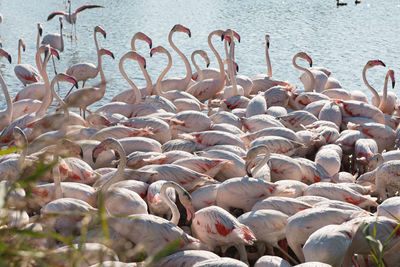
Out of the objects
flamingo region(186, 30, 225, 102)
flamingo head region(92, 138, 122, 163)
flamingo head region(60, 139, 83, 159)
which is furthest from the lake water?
flamingo head region(60, 139, 83, 159)

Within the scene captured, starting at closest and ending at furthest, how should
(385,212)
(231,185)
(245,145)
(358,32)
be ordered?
(385,212) < (231,185) < (245,145) < (358,32)

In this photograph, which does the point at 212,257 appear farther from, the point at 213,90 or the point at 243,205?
the point at 213,90

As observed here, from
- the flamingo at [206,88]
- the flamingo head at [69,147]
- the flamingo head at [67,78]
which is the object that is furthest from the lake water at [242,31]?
the flamingo head at [69,147]

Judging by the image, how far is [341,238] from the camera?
11.0ft

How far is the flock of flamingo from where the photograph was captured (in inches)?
138

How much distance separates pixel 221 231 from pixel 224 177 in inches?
50.9

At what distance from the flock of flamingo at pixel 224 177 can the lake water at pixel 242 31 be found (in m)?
2.76

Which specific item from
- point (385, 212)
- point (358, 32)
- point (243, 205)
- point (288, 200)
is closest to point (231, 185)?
point (243, 205)

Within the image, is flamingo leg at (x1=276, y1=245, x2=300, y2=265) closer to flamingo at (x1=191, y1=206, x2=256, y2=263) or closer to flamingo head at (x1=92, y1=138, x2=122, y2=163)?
flamingo at (x1=191, y1=206, x2=256, y2=263)

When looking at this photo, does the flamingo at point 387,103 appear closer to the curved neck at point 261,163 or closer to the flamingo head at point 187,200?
the curved neck at point 261,163

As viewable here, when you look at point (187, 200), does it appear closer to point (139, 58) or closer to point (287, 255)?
point (287, 255)

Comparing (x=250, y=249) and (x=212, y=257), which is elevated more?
(x=212, y=257)

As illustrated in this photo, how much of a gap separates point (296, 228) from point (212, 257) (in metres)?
0.64

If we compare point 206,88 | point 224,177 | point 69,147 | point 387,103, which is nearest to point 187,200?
point 224,177
